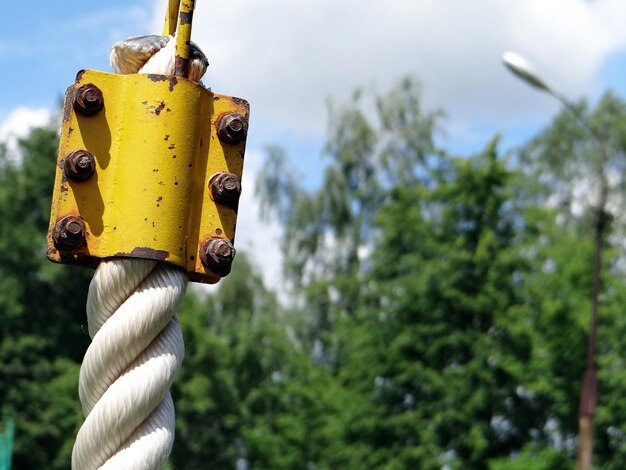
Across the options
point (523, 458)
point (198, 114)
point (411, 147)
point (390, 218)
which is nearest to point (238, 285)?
point (411, 147)

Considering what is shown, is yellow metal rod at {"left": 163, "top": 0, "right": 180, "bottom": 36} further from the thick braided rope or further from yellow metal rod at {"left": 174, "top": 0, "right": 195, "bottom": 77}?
the thick braided rope

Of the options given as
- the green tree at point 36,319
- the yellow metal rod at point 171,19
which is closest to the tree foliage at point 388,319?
the green tree at point 36,319

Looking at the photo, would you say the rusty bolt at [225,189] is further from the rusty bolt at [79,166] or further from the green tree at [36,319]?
the green tree at [36,319]

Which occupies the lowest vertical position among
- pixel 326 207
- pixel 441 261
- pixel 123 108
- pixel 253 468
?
pixel 253 468

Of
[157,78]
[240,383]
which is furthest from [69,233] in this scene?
[240,383]

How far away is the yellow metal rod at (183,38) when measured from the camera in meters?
2.78

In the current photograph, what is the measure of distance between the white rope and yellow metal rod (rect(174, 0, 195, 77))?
0.45 meters

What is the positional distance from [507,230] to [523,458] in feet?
21.6

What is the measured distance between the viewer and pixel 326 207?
40.8 metres

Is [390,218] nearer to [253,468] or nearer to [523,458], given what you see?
[523,458]

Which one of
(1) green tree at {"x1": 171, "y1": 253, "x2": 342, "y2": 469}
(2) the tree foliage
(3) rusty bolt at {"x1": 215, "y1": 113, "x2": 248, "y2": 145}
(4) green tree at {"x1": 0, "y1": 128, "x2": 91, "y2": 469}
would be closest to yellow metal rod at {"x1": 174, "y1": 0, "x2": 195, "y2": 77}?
(3) rusty bolt at {"x1": 215, "y1": 113, "x2": 248, "y2": 145}

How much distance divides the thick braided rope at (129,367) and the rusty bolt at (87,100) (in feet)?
1.08

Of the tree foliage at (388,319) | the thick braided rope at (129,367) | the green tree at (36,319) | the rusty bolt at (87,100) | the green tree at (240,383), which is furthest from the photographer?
the green tree at (36,319)

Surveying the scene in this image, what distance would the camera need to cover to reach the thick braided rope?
8.39 feet
